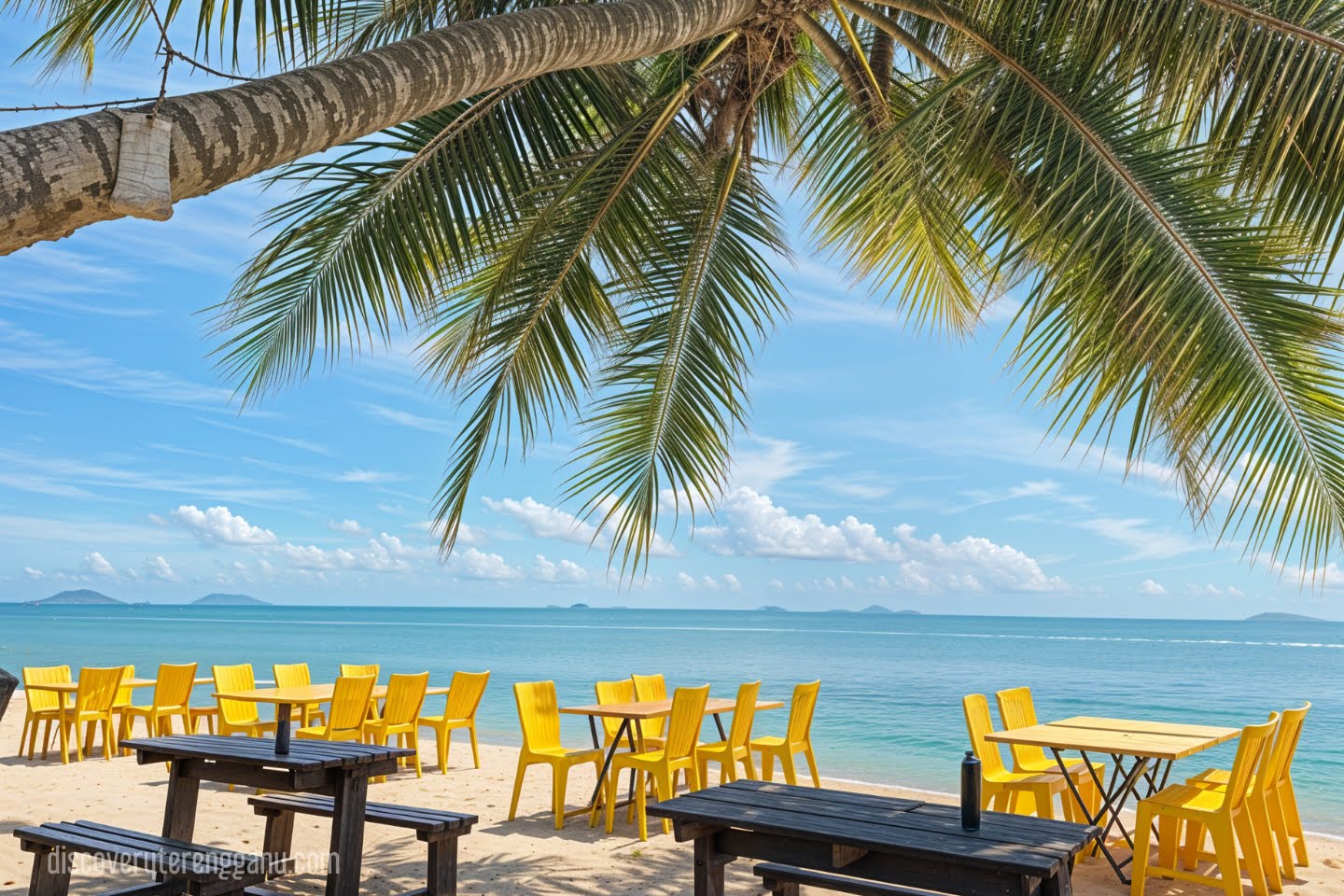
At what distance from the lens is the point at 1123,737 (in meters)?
5.40

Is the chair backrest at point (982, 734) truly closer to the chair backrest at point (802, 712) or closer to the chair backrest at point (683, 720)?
the chair backrest at point (802, 712)

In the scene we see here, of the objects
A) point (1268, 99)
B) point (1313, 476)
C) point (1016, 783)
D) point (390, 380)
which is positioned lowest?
point (1016, 783)

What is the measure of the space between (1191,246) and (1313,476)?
828mm

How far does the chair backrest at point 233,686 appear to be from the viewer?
27.3ft

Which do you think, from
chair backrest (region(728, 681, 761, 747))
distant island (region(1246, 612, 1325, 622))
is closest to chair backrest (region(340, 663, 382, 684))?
chair backrest (region(728, 681, 761, 747))

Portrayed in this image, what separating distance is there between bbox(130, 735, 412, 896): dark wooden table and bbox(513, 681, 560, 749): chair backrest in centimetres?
177

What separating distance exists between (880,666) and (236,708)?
28678mm

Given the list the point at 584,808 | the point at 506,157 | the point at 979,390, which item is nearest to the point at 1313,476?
the point at 506,157

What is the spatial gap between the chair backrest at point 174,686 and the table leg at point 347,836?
5.06 meters

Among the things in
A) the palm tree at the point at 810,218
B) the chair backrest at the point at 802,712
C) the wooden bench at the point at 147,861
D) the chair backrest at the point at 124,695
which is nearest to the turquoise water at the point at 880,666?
the chair backrest at the point at 802,712

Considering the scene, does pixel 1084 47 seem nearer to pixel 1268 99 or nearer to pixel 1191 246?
pixel 1268 99

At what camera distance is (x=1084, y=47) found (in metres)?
3.81

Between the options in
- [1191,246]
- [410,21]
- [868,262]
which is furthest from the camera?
[868,262]

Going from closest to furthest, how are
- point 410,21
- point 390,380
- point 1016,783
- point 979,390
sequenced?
point 410,21, point 1016,783, point 390,380, point 979,390
